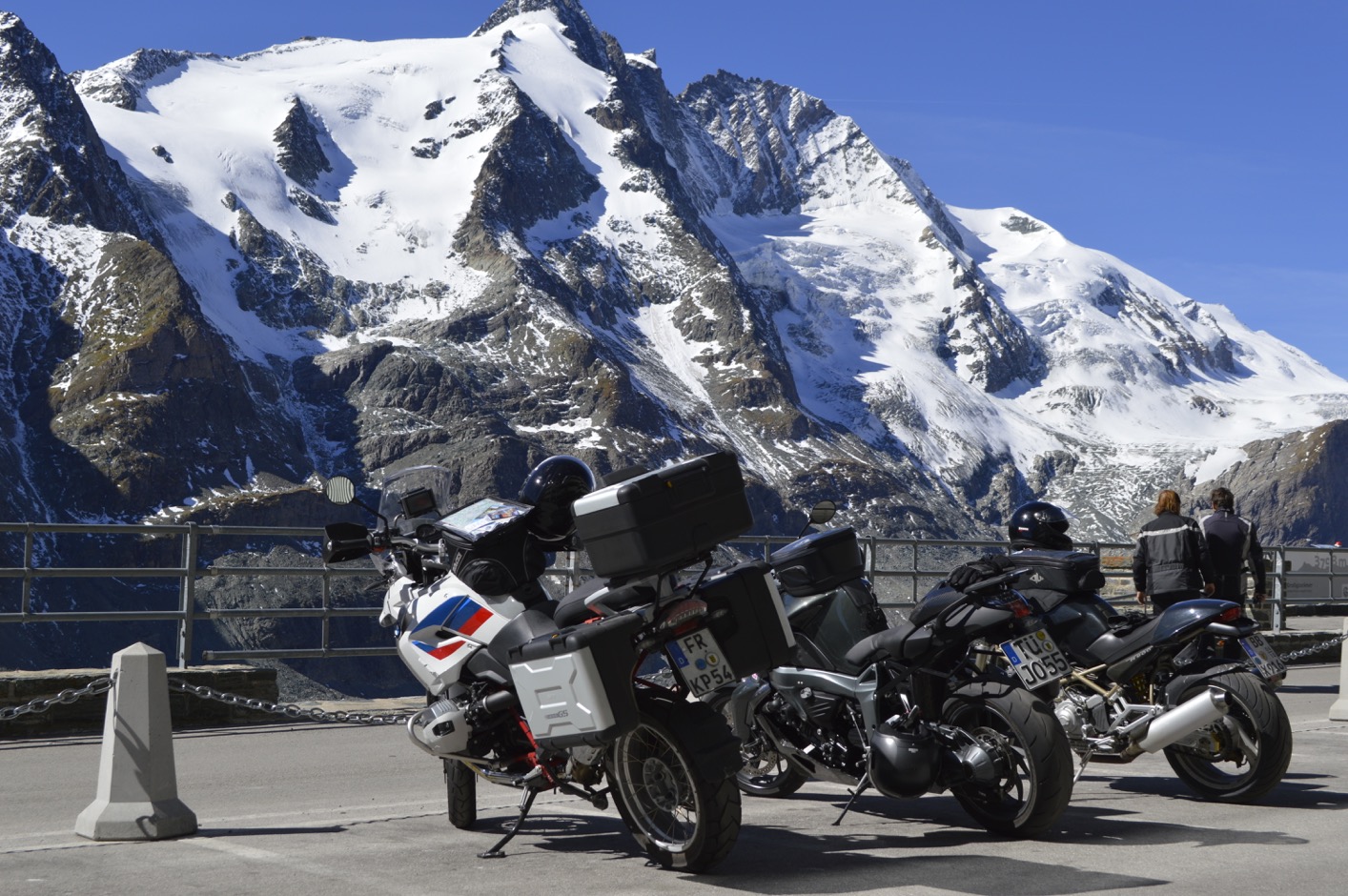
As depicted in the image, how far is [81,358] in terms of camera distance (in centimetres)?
19138

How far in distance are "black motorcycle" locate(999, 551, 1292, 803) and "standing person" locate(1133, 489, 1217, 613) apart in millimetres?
3255

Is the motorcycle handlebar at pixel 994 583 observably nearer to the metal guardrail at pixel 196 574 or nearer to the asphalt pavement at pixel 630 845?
the asphalt pavement at pixel 630 845

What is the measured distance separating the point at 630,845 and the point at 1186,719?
7.97 feet

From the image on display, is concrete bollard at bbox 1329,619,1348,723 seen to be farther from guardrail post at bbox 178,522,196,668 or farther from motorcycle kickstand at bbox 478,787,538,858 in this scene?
guardrail post at bbox 178,522,196,668

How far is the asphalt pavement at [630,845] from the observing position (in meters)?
5.42

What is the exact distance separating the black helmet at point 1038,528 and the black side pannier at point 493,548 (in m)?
2.79

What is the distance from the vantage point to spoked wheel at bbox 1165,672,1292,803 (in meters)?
6.88

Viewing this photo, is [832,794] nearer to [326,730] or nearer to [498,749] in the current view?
[498,749]

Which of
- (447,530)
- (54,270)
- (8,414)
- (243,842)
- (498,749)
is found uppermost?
(54,270)

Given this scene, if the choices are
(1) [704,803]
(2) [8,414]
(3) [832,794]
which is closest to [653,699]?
(1) [704,803]

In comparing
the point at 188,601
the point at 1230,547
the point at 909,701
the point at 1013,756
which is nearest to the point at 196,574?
the point at 188,601

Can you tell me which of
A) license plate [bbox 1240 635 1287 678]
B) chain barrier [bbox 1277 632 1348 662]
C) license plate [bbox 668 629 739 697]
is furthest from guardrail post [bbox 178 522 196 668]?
chain barrier [bbox 1277 632 1348 662]

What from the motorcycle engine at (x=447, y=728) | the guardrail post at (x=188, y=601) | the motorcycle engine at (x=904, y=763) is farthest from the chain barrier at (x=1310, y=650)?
the guardrail post at (x=188, y=601)

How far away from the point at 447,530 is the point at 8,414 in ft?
644
